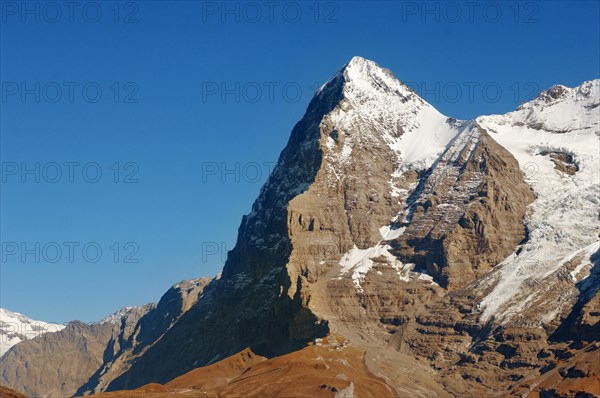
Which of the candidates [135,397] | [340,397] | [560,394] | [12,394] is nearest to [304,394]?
[340,397]

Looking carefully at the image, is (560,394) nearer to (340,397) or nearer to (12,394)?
(340,397)

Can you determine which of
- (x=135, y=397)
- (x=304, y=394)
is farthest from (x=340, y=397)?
(x=135, y=397)

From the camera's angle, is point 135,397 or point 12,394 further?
point 135,397

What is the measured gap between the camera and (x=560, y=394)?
199875mm

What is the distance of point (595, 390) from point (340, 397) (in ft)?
185

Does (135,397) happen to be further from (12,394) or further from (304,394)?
(12,394)

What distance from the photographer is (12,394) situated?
140m

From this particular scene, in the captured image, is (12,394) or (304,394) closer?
(12,394)

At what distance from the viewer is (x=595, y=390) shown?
631 ft

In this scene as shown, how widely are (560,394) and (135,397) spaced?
320 ft

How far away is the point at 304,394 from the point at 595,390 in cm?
6471

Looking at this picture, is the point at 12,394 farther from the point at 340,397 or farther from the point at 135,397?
the point at 340,397

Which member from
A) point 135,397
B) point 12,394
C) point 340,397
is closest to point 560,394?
point 340,397

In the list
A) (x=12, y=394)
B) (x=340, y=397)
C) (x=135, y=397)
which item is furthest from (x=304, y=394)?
(x=12, y=394)
